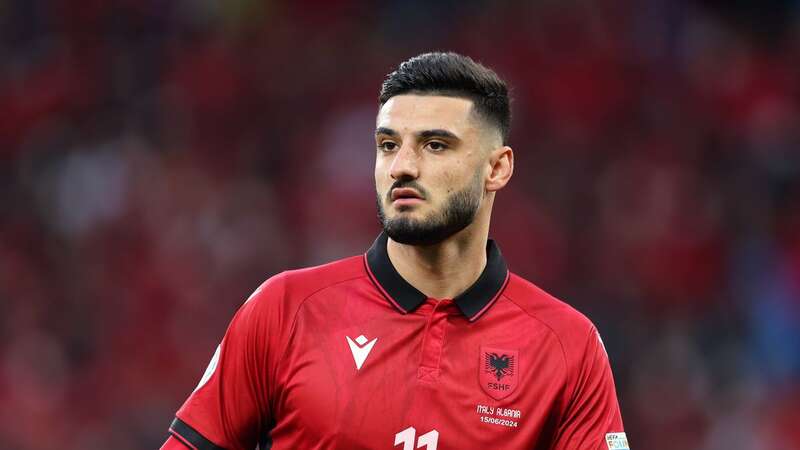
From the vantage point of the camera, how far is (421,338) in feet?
9.95

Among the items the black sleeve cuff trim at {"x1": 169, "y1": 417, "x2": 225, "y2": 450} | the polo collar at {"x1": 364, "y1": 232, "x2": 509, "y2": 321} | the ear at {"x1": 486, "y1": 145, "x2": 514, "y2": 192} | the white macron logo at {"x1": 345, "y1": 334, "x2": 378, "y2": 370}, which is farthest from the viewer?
the ear at {"x1": 486, "y1": 145, "x2": 514, "y2": 192}

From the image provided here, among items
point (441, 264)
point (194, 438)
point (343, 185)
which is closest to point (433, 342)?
point (441, 264)

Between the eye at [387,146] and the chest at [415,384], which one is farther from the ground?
the eye at [387,146]

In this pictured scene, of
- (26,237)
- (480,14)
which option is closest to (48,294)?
(26,237)

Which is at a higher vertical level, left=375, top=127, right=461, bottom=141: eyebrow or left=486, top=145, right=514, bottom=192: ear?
left=375, top=127, right=461, bottom=141: eyebrow

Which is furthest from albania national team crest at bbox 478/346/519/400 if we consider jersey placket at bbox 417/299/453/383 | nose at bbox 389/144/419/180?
nose at bbox 389/144/419/180

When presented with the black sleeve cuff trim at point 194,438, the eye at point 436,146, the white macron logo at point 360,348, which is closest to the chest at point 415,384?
the white macron logo at point 360,348

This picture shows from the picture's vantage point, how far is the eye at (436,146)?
3.03 meters

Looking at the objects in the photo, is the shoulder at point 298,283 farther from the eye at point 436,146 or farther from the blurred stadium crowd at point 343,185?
the blurred stadium crowd at point 343,185

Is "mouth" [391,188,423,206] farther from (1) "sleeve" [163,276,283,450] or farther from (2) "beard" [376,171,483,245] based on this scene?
(1) "sleeve" [163,276,283,450]

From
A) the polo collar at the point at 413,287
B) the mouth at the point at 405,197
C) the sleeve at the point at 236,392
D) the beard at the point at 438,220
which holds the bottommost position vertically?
the sleeve at the point at 236,392

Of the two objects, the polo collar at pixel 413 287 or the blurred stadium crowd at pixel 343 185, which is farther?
the blurred stadium crowd at pixel 343 185

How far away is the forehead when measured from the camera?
3.04 m

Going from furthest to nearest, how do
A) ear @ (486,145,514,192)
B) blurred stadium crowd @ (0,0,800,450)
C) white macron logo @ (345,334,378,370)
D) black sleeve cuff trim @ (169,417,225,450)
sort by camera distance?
blurred stadium crowd @ (0,0,800,450)
ear @ (486,145,514,192)
white macron logo @ (345,334,378,370)
black sleeve cuff trim @ (169,417,225,450)
